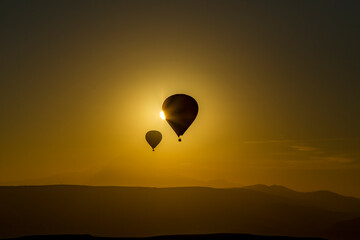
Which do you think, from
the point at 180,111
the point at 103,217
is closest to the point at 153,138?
the point at 180,111

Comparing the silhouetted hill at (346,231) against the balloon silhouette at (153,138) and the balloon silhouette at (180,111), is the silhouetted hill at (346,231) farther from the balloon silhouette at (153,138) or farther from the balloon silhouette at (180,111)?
the balloon silhouette at (180,111)

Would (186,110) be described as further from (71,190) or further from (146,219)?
(71,190)

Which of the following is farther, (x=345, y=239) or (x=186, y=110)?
→ (x=345, y=239)

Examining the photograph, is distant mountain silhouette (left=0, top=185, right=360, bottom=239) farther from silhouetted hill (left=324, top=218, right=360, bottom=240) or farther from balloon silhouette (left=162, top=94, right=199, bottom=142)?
balloon silhouette (left=162, top=94, right=199, bottom=142)

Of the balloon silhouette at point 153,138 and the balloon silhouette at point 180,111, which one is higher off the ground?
the balloon silhouette at point 153,138

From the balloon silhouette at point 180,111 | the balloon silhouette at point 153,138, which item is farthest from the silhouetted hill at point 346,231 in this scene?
Result: the balloon silhouette at point 180,111

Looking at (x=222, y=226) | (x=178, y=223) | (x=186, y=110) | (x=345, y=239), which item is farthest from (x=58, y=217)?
(x=186, y=110)
